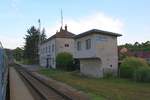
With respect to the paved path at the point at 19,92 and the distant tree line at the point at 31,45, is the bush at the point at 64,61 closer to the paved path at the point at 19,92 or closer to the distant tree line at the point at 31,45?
→ the paved path at the point at 19,92

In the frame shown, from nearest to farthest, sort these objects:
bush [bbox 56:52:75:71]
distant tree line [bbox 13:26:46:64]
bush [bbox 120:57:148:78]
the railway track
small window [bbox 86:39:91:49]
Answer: the railway track, bush [bbox 120:57:148:78], small window [bbox 86:39:91:49], bush [bbox 56:52:75:71], distant tree line [bbox 13:26:46:64]

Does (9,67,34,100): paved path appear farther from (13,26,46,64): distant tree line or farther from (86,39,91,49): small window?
(13,26,46,64): distant tree line

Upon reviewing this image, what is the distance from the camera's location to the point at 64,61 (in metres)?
55.1

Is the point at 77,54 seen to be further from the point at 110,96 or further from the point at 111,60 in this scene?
the point at 110,96

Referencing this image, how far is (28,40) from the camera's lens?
377ft

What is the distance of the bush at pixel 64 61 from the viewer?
53272mm

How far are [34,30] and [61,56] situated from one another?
6374 cm

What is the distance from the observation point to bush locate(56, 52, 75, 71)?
5327 cm

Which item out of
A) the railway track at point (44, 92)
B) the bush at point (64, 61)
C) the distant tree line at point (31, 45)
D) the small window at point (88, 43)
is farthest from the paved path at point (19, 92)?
the distant tree line at point (31, 45)

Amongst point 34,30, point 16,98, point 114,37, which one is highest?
point 34,30

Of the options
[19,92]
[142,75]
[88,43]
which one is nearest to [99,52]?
[88,43]

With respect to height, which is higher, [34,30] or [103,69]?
[34,30]

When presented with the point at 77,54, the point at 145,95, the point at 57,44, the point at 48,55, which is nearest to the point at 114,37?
the point at 77,54

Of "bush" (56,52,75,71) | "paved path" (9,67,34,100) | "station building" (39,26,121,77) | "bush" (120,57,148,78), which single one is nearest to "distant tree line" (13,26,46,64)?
"bush" (56,52,75,71)
